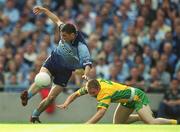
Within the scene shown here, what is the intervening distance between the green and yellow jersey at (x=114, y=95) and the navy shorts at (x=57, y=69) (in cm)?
101

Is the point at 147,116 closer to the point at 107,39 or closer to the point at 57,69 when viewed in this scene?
the point at 57,69

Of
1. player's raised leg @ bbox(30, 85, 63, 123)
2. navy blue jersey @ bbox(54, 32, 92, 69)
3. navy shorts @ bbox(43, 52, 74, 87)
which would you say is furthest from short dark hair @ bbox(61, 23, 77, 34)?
player's raised leg @ bbox(30, 85, 63, 123)

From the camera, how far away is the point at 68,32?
16516 millimetres

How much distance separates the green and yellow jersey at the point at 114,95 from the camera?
15.9 metres

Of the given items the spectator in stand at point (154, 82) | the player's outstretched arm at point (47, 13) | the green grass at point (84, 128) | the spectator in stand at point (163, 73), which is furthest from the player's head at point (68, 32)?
the spectator in stand at point (163, 73)

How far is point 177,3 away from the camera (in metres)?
22.9

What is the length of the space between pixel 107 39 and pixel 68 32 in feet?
16.8

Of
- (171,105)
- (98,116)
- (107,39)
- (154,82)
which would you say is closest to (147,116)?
(98,116)

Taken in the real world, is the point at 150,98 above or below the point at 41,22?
below

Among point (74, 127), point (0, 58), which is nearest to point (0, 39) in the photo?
point (0, 58)

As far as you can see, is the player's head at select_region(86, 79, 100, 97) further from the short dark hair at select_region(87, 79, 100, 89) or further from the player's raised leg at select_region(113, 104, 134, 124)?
the player's raised leg at select_region(113, 104, 134, 124)

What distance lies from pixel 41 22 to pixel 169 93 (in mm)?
3879

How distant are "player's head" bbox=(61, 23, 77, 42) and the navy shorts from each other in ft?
1.96

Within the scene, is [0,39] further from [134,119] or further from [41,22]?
[134,119]
